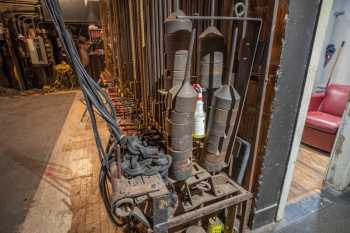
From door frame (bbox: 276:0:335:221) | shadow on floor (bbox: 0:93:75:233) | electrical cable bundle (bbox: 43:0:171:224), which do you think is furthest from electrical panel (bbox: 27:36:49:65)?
door frame (bbox: 276:0:335:221)

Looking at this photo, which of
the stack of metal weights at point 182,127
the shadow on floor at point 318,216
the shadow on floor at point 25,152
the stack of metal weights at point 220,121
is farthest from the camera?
the shadow on floor at point 25,152

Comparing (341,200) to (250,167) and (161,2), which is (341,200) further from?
(161,2)

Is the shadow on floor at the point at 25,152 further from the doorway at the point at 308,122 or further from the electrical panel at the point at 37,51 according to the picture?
the doorway at the point at 308,122

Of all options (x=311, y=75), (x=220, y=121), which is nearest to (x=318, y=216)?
(x=311, y=75)

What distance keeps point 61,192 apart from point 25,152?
129 centimetres

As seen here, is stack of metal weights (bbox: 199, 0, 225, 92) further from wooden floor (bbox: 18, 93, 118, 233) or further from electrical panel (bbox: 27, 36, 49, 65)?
electrical panel (bbox: 27, 36, 49, 65)

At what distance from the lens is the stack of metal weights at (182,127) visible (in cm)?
101

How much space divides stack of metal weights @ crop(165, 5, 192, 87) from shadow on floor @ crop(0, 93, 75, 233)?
1868 millimetres

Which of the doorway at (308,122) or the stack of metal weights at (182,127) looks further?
the doorway at (308,122)

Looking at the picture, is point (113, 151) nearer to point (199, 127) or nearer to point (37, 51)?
point (199, 127)

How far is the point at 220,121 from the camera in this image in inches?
45.2

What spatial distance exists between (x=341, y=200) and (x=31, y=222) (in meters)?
2.81

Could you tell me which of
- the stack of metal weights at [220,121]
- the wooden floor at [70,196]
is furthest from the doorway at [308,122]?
the wooden floor at [70,196]

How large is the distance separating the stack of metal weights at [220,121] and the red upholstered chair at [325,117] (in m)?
2.14
